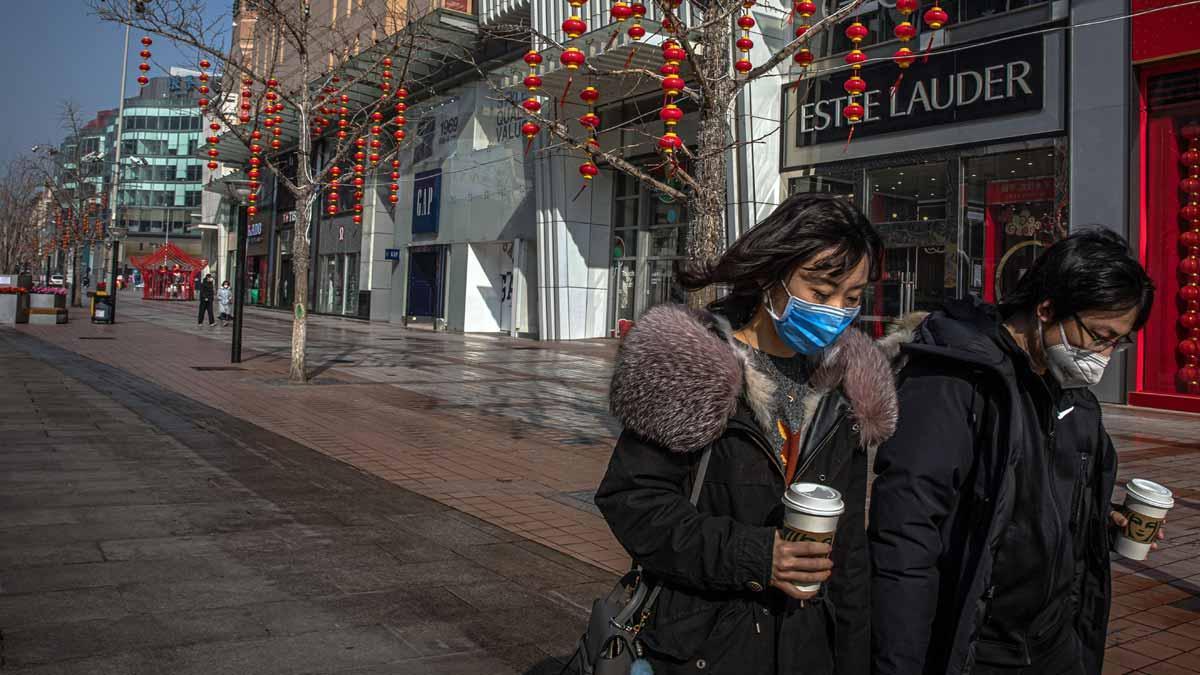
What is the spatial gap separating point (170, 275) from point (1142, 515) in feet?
198

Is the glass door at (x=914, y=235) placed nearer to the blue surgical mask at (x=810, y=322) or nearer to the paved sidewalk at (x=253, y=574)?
the paved sidewalk at (x=253, y=574)

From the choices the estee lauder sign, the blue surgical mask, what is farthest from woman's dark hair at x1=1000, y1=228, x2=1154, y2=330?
the estee lauder sign

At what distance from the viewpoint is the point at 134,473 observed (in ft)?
23.8

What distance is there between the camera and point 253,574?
4.83 metres

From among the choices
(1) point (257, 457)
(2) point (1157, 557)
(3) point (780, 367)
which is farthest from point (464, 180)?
(3) point (780, 367)

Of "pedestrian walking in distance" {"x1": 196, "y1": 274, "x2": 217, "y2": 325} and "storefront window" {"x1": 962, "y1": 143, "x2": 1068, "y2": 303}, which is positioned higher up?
"storefront window" {"x1": 962, "y1": 143, "x2": 1068, "y2": 303}

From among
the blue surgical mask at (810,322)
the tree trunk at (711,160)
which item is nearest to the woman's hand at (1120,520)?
the blue surgical mask at (810,322)

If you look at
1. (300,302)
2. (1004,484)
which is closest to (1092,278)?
(1004,484)

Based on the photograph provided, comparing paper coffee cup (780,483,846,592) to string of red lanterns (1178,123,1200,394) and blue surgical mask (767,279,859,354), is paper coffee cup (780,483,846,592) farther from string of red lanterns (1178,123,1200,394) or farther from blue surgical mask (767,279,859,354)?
string of red lanterns (1178,123,1200,394)

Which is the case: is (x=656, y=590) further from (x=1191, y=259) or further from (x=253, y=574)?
(x=1191, y=259)

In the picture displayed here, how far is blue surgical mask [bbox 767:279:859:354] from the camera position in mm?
2027

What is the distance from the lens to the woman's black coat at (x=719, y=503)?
1847 mm

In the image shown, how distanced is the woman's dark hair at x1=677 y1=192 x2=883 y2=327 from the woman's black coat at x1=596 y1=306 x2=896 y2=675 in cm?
14

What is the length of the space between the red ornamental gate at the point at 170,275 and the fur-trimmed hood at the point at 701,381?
57.7 m
